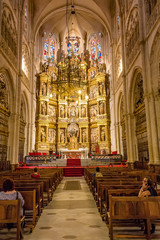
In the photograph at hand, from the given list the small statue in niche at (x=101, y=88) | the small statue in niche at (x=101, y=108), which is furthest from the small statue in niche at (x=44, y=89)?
the small statue in niche at (x=101, y=108)

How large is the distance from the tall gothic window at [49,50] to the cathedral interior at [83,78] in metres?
0.16

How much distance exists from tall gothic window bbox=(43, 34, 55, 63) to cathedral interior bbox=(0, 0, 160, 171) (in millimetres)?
155

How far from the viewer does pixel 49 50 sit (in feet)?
110

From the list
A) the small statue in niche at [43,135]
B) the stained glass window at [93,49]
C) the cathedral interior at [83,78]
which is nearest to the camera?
the cathedral interior at [83,78]

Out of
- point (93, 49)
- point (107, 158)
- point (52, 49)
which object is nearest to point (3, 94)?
point (107, 158)

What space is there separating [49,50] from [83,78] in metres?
7.61

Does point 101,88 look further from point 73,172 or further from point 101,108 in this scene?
point 73,172

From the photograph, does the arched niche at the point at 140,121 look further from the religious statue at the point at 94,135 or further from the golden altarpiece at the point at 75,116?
the religious statue at the point at 94,135

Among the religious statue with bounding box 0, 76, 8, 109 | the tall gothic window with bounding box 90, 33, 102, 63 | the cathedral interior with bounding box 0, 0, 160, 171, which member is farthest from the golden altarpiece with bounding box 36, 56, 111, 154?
the religious statue with bounding box 0, 76, 8, 109

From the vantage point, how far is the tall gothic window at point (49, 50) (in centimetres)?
3266

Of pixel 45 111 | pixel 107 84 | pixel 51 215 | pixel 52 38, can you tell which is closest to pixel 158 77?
pixel 51 215

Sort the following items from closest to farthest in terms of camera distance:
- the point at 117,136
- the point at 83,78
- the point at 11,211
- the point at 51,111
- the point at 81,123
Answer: the point at 11,211 → the point at 117,136 → the point at 81,123 → the point at 51,111 → the point at 83,78

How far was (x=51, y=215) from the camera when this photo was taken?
5742 mm

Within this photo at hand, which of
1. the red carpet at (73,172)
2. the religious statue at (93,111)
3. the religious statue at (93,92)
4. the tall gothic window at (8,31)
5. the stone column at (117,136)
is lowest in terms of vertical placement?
the red carpet at (73,172)
